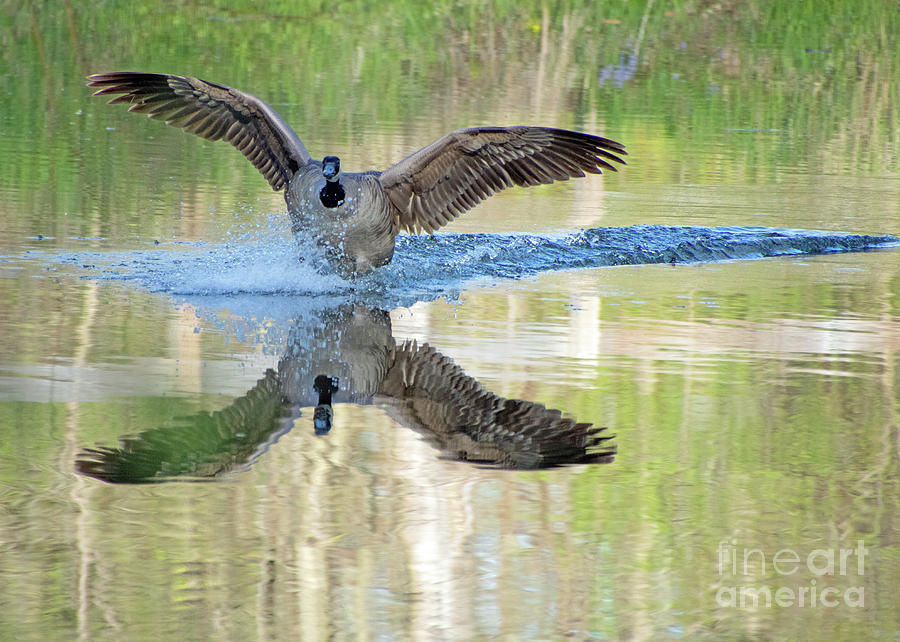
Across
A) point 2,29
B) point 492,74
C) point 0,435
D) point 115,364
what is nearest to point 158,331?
point 115,364

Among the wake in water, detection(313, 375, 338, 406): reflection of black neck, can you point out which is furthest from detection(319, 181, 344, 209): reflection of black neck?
detection(313, 375, 338, 406): reflection of black neck

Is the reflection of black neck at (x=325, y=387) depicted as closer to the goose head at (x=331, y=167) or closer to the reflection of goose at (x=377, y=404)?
the reflection of goose at (x=377, y=404)

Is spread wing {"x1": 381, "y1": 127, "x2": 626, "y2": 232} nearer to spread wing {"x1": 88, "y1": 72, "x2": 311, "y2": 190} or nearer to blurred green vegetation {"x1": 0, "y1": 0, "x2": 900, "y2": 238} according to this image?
spread wing {"x1": 88, "y1": 72, "x2": 311, "y2": 190}

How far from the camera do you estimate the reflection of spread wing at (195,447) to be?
469 centimetres

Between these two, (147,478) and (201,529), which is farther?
(147,478)

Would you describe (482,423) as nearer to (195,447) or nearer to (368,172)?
(195,447)

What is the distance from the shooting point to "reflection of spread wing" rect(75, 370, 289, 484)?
4691 mm

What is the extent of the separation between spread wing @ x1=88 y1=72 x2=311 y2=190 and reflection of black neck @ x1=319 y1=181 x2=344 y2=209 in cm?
54

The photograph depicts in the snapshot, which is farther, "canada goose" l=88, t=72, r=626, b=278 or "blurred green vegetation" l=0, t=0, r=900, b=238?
"blurred green vegetation" l=0, t=0, r=900, b=238

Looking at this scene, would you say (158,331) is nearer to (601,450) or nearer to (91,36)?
(601,450)

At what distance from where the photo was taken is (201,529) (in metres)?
4.19

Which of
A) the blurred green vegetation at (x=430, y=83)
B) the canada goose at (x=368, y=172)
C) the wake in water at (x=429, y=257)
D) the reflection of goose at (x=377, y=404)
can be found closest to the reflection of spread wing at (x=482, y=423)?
the reflection of goose at (x=377, y=404)

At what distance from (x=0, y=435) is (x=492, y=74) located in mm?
15085

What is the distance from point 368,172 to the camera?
8.83 meters
